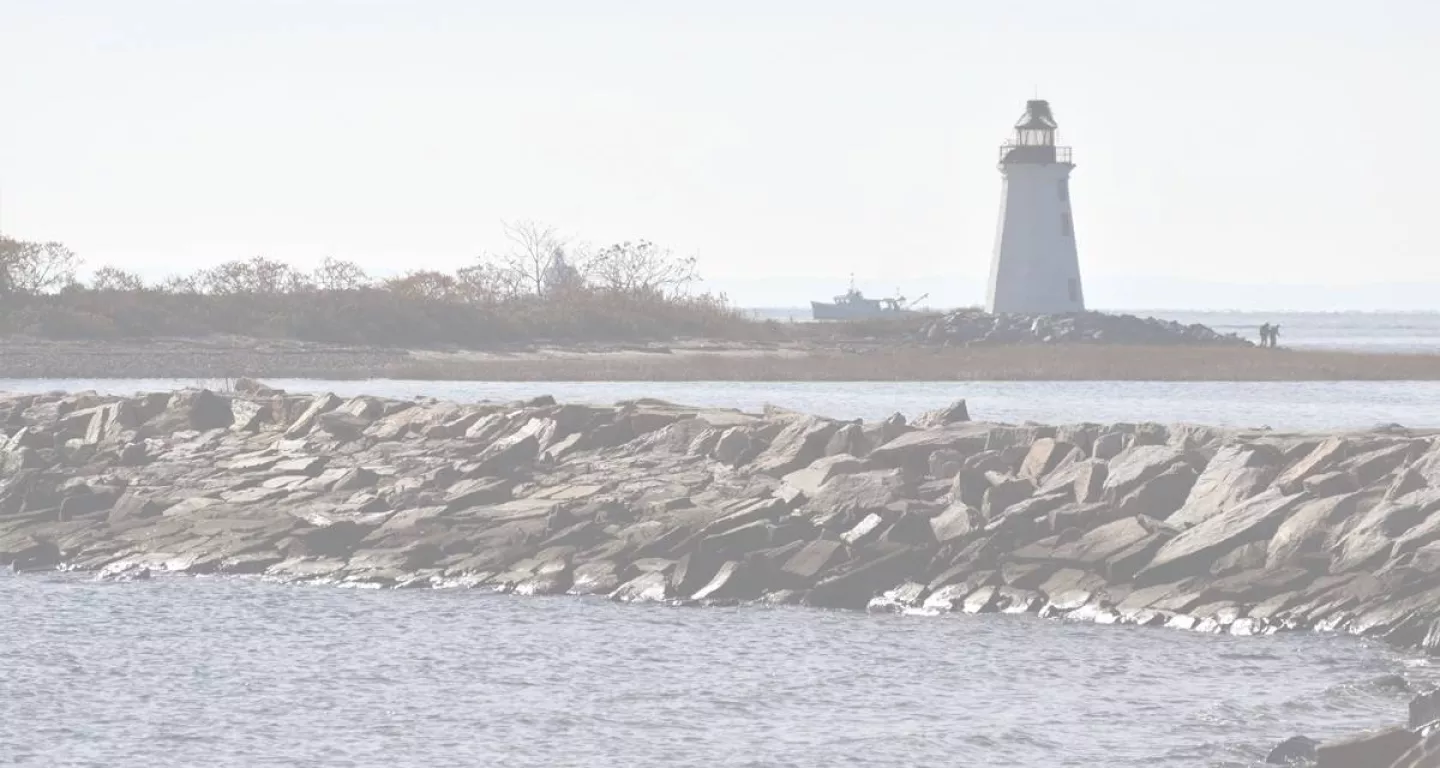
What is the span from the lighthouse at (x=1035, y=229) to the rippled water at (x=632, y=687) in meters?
55.4

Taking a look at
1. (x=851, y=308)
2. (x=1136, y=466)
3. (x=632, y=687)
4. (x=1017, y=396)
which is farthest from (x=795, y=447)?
(x=851, y=308)

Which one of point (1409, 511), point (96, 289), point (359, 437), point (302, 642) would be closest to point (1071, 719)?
point (1409, 511)

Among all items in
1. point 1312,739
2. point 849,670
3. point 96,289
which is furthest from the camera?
point 96,289

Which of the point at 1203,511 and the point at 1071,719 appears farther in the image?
the point at 1203,511

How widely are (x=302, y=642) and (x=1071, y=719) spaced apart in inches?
341

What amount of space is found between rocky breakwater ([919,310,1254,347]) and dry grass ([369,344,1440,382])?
322 centimetres

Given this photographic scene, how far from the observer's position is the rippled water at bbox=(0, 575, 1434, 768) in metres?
19.4

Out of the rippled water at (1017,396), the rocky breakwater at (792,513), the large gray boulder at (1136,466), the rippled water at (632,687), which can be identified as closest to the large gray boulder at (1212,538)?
the rocky breakwater at (792,513)

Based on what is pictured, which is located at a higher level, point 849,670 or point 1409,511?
point 1409,511

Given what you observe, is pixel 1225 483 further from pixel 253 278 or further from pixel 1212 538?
pixel 253 278

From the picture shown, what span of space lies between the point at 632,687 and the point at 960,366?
163 feet

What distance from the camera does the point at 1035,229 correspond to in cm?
8044

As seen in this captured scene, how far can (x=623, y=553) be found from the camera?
91.7 ft

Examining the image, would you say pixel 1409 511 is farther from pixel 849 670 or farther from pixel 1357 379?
pixel 1357 379
